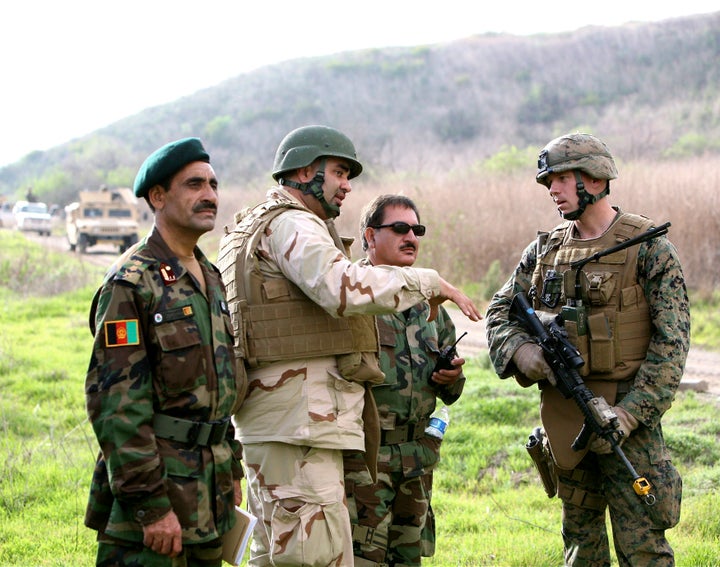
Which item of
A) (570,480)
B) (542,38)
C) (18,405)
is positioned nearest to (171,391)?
(570,480)

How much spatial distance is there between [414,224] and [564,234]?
0.69 metres

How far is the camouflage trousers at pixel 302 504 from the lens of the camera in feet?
10.6

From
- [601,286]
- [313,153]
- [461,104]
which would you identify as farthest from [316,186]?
[461,104]

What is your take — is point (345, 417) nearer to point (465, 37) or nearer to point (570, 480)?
point (570, 480)

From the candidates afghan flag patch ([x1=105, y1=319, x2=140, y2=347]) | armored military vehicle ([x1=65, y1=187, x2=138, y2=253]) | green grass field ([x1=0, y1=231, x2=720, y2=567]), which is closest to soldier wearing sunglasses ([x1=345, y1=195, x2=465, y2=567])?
green grass field ([x1=0, y1=231, x2=720, y2=567])

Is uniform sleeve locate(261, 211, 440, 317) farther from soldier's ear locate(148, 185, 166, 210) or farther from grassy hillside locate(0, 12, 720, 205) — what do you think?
grassy hillside locate(0, 12, 720, 205)

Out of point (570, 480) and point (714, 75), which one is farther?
point (714, 75)

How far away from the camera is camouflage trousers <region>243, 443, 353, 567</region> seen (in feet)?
10.6

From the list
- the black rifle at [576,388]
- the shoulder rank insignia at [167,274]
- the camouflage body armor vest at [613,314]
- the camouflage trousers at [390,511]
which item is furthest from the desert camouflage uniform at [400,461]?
the shoulder rank insignia at [167,274]

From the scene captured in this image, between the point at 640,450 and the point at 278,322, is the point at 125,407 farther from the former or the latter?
the point at 640,450

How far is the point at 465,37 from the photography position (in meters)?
59.8

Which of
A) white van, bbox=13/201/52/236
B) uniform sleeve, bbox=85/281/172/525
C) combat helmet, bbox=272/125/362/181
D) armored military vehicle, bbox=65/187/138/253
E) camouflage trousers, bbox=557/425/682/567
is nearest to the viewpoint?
uniform sleeve, bbox=85/281/172/525

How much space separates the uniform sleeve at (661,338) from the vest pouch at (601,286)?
14 centimetres

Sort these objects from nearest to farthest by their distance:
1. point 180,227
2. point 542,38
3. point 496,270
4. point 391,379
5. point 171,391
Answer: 1. point 171,391
2. point 180,227
3. point 391,379
4. point 496,270
5. point 542,38
